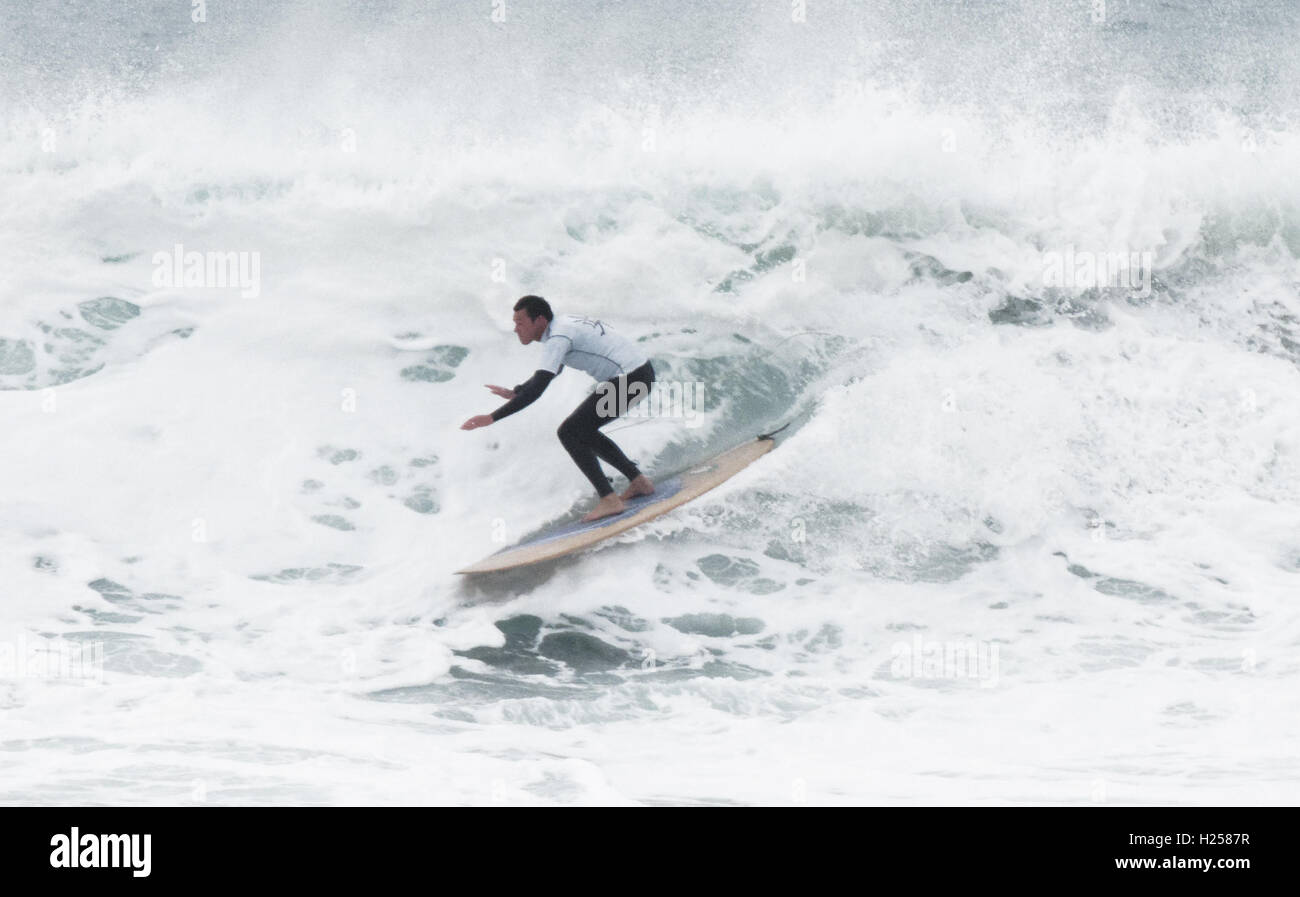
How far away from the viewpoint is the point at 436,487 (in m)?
9.28

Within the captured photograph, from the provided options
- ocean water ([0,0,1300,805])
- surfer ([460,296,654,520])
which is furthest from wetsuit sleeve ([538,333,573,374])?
ocean water ([0,0,1300,805])

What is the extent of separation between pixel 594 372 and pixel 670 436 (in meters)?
1.76

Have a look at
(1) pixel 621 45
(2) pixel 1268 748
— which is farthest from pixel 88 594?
(1) pixel 621 45

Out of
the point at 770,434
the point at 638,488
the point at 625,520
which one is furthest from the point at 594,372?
the point at 770,434

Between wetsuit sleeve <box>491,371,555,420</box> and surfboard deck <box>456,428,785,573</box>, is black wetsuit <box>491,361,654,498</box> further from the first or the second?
wetsuit sleeve <box>491,371,555,420</box>

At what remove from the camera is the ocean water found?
20.7 ft

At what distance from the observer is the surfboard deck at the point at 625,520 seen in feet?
26.3

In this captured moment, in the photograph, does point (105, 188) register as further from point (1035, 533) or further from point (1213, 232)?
point (1213, 232)

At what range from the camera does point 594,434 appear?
800 centimetres

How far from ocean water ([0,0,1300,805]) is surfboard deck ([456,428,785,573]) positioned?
177 mm

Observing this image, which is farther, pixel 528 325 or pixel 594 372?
pixel 594 372

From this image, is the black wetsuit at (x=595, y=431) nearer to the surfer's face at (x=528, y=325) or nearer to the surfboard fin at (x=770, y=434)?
the surfer's face at (x=528, y=325)

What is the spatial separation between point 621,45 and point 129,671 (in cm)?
1208

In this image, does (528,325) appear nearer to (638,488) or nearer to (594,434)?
(594,434)
